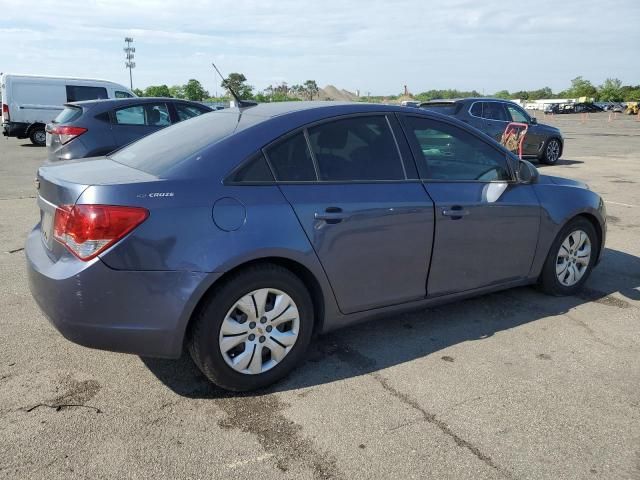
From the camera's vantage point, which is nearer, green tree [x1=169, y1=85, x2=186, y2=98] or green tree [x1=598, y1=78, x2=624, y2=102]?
green tree [x1=169, y1=85, x2=186, y2=98]

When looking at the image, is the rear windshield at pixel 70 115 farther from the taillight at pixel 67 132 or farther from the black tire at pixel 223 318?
the black tire at pixel 223 318

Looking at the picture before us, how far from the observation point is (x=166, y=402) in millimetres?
3057

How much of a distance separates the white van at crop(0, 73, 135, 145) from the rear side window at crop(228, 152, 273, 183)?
1719 cm

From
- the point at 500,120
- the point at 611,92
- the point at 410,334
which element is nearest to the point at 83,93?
the point at 500,120

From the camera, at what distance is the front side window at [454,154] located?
12.6 ft

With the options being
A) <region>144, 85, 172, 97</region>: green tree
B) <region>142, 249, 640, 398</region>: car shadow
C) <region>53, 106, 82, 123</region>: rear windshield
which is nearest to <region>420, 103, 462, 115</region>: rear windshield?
<region>53, 106, 82, 123</region>: rear windshield

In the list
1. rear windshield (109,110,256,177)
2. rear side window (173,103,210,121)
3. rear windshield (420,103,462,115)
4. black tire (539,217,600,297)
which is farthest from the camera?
rear windshield (420,103,462,115)

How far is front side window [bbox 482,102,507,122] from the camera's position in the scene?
45.0ft

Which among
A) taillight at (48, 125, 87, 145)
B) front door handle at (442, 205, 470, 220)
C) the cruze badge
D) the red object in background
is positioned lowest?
taillight at (48, 125, 87, 145)

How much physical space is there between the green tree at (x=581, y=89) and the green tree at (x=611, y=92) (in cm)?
147

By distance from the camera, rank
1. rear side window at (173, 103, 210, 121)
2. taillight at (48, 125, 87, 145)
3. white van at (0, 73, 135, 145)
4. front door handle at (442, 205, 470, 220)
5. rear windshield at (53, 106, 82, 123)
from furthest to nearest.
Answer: white van at (0, 73, 135, 145)
rear side window at (173, 103, 210, 121)
rear windshield at (53, 106, 82, 123)
taillight at (48, 125, 87, 145)
front door handle at (442, 205, 470, 220)

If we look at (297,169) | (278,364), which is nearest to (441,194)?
(297,169)

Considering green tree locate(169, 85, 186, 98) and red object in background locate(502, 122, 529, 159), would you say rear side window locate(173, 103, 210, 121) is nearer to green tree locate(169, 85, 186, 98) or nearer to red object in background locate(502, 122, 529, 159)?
red object in background locate(502, 122, 529, 159)

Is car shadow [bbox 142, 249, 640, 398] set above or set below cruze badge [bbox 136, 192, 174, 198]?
below
